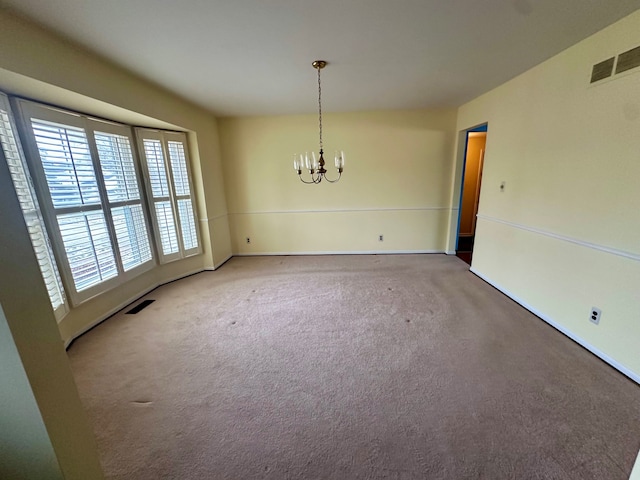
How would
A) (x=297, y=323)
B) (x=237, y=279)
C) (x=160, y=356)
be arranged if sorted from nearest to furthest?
(x=160, y=356) < (x=297, y=323) < (x=237, y=279)

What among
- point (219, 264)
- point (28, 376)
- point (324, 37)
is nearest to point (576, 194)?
point (324, 37)

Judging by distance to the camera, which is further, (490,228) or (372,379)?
(490,228)

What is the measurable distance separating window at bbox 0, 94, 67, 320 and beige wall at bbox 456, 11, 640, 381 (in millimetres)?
4037

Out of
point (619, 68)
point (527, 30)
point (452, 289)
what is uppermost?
point (527, 30)

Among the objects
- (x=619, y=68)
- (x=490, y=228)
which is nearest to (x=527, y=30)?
(x=619, y=68)

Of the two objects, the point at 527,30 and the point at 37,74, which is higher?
the point at 527,30

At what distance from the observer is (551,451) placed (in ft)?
4.43

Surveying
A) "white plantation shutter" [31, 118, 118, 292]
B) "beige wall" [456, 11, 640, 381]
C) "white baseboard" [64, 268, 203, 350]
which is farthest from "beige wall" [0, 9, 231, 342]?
"beige wall" [456, 11, 640, 381]

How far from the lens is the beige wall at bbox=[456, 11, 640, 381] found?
1.82 m

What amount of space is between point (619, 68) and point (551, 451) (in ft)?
8.33

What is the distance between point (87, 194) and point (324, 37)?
2588 millimetres

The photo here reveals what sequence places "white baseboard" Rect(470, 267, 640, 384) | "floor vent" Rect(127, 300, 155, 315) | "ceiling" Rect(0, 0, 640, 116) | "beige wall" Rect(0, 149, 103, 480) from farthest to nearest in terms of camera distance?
"floor vent" Rect(127, 300, 155, 315), "white baseboard" Rect(470, 267, 640, 384), "ceiling" Rect(0, 0, 640, 116), "beige wall" Rect(0, 149, 103, 480)

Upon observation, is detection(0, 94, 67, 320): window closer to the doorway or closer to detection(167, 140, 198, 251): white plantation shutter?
detection(167, 140, 198, 251): white plantation shutter

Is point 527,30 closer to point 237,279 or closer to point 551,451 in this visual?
point 551,451
